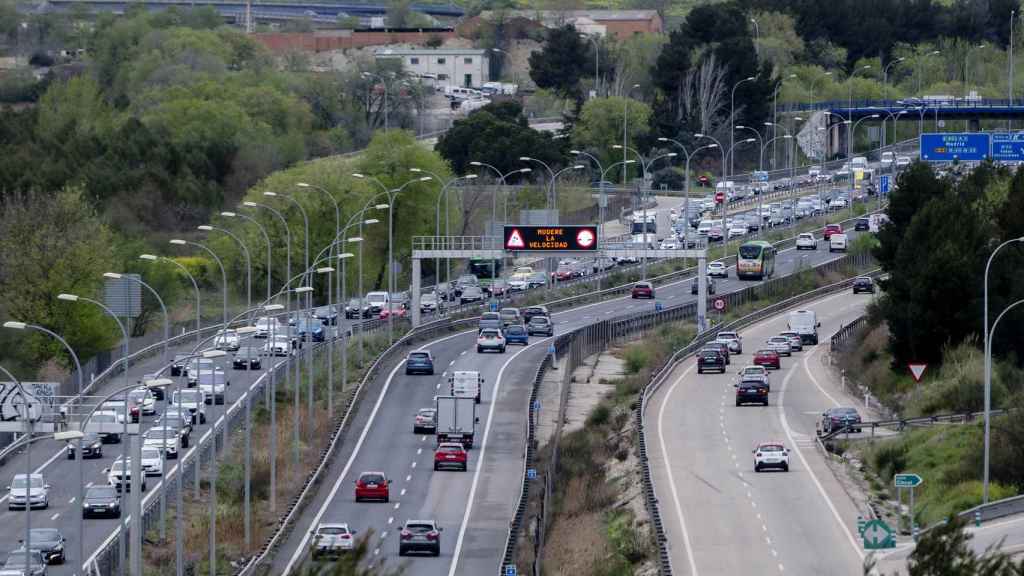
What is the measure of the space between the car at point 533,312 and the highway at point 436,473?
14.0 feet

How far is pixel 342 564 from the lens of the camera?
26656 millimetres

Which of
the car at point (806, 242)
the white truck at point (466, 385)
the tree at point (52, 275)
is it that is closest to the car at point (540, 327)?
the tree at point (52, 275)

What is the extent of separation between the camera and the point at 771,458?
65750 mm

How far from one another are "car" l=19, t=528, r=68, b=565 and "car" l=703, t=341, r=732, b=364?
132 feet

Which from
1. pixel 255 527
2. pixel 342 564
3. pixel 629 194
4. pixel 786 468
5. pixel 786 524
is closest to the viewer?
pixel 342 564

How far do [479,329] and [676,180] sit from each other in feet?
265

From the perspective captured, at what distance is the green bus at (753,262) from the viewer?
11944cm

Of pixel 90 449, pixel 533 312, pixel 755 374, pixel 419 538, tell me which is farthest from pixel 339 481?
pixel 533 312

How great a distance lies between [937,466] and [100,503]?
81.9 ft

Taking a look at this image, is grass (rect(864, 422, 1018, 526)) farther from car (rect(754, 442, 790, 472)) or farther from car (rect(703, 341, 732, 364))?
car (rect(703, 341, 732, 364))

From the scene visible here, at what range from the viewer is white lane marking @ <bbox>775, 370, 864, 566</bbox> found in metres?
54.4

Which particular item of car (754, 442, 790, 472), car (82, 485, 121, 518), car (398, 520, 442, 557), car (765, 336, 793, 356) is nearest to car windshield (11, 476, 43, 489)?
car (82, 485, 121, 518)

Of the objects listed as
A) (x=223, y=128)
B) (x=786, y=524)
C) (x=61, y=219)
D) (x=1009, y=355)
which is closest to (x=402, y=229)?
(x=61, y=219)

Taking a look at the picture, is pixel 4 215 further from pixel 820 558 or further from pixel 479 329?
pixel 820 558
